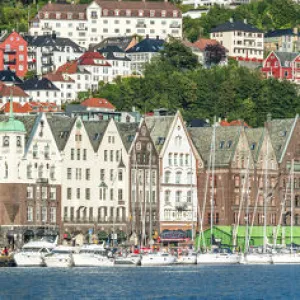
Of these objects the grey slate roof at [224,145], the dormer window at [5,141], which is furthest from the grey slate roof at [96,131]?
the grey slate roof at [224,145]

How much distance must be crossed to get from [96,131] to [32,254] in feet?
82.9

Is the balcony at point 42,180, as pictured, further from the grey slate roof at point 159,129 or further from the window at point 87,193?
the grey slate roof at point 159,129

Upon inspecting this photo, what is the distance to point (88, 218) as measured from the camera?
190 metres

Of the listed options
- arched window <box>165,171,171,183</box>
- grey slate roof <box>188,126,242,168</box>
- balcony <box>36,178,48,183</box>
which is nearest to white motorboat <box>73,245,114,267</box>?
balcony <box>36,178,48,183</box>

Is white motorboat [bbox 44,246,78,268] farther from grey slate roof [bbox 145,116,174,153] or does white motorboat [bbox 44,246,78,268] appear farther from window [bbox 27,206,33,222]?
grey slate roof [bbox 145,116,174,153]

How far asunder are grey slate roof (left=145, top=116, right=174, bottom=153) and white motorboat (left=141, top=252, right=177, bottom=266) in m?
24.8

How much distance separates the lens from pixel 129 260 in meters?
173

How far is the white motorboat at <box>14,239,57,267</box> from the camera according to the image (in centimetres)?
16950

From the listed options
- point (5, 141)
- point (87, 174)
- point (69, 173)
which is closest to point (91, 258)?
point (5, 141)

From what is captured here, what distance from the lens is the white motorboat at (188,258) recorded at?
174m

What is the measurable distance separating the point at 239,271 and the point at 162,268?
875cm

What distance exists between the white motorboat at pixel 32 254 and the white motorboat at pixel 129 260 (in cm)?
652

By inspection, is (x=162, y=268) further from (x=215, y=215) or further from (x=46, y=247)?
(x=215, y=215)

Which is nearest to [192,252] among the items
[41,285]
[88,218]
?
[88,218]
